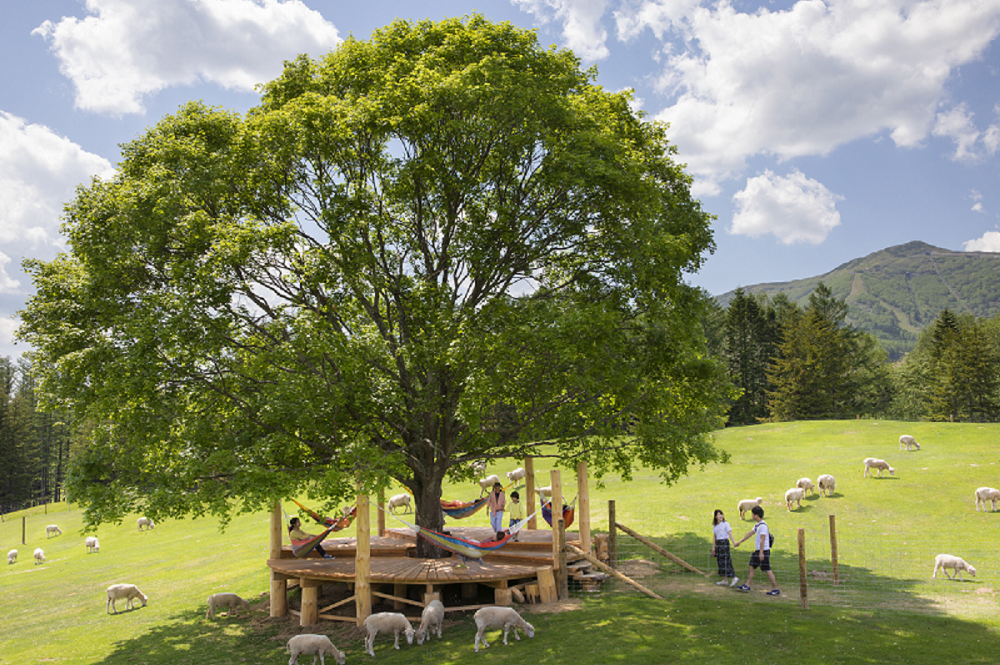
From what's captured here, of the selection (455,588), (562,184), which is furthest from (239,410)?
(562,184)

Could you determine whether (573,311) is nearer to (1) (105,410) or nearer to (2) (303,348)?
(2) (303,348)

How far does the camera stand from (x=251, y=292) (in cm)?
1644

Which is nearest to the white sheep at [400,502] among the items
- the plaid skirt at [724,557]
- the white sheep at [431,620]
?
the white sheep at [431,620]

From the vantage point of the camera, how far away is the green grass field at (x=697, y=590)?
12094 mm

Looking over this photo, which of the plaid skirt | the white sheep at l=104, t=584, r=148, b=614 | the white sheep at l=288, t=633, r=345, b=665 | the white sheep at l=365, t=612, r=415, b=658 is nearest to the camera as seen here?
the white sheep at l=288, t=633, r=345, b=665

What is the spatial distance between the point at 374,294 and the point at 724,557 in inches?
480

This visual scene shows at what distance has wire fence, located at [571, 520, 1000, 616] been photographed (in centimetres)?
1483

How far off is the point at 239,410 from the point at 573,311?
8.58 metres

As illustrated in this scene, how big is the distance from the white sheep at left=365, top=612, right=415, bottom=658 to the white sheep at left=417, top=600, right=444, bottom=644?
22 cm

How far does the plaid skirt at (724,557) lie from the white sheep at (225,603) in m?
13.3

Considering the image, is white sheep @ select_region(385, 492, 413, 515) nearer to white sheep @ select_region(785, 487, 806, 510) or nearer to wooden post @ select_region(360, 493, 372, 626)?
wooden post @ select_region(360, 493, 372, 626)

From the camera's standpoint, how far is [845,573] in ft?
59.7

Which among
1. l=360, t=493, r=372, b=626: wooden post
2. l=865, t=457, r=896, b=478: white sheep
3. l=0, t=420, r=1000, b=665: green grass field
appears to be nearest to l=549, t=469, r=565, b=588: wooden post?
l=0, t=420, r=1000, b=665: green grass field

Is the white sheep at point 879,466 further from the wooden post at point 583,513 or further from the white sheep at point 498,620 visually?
the white sheep at point 498,620
